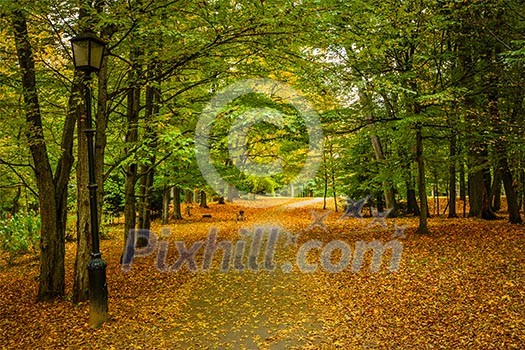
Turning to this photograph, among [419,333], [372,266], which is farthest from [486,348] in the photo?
[372,266]

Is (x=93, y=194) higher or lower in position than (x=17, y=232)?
higher

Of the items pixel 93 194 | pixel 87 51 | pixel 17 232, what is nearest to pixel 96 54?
pixel 87 51

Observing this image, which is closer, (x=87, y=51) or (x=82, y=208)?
(x=87, y=51)

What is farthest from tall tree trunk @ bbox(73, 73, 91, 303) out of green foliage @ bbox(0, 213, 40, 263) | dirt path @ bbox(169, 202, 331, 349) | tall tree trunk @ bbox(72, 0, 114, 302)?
green foliage @ bbox(0, 213, 40, 263)

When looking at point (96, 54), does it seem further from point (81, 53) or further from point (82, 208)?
point (82, 208)

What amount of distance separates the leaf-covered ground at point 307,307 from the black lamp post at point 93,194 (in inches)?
12.9

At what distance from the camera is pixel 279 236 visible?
16.3 metres

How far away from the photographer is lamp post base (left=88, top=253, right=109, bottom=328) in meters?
6.37

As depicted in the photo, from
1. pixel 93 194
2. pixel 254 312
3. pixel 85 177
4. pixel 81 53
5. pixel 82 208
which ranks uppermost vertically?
pixel 81 53

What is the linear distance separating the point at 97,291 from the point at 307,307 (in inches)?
144

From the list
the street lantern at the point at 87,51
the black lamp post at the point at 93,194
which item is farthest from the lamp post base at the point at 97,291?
the street lantern at the point at 87,51

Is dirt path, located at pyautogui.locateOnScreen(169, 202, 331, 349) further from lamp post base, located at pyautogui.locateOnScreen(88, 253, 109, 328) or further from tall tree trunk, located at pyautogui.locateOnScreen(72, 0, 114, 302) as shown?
tall tree trunk, located at pyautogui.locateOnScreen(72, 0, 114, 302)

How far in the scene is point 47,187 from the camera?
8.44m

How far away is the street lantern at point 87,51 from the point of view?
6.08m
